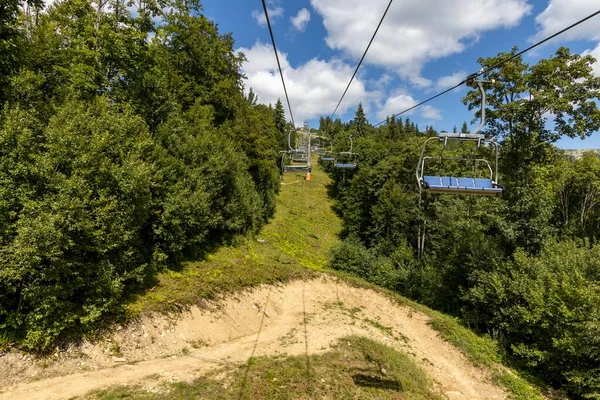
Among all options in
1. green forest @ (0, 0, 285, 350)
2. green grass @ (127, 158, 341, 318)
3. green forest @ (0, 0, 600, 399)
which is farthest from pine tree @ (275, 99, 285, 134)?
green forest @ (0, 0, 285, 350)

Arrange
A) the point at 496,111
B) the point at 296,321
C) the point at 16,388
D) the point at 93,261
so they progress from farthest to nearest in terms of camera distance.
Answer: the point at 296,321 → the point at 496,111 → the point at 93,261 → the point at 16,388

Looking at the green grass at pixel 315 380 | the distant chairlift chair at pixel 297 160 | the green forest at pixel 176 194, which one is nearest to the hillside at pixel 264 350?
the green grass at pixel 315 380

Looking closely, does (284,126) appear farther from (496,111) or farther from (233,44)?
(496,111)

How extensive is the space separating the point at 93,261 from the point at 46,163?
385cm

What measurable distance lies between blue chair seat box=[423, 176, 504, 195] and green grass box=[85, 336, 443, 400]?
793 cm

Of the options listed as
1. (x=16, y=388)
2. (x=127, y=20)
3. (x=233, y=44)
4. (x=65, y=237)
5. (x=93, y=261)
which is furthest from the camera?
(x=233, y=44)

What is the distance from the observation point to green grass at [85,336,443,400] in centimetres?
973

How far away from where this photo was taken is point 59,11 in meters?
18.1

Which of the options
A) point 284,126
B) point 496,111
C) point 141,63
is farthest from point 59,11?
point 284,126

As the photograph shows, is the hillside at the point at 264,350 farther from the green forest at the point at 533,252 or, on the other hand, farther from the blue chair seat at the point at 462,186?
the blue chair seat at the point at 462,186

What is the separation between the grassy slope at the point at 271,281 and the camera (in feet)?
39.8

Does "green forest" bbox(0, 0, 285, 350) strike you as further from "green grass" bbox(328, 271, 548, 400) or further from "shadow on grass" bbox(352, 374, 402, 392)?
"green grass" bbox(328, 271, 548, 400)

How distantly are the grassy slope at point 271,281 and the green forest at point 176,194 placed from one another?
1123mm

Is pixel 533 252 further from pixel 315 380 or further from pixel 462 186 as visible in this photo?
pixel 315 380
